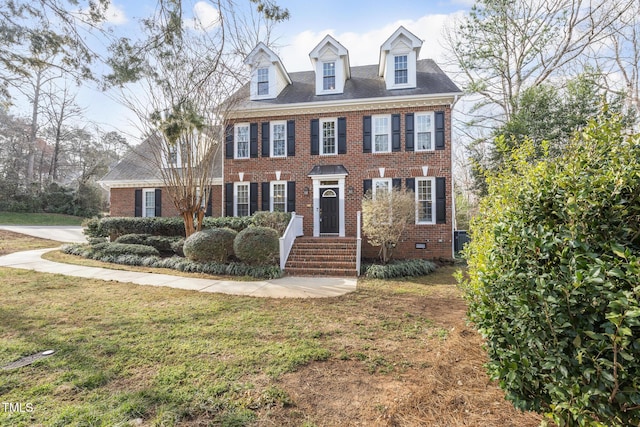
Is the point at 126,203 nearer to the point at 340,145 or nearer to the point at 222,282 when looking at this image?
the point at 222,282

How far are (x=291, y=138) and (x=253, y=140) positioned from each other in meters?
1.75

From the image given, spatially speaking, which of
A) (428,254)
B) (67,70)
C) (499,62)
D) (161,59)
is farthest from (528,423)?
(499,62)

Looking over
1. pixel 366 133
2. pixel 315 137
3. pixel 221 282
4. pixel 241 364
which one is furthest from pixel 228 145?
pixel 241 364

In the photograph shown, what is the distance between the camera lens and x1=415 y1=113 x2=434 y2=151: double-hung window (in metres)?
11.8

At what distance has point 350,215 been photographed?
12180 mm

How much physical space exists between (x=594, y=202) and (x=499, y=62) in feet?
59.6

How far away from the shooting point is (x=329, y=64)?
1299 cm

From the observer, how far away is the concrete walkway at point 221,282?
6.81 meters

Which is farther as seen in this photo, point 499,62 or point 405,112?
point 499,62

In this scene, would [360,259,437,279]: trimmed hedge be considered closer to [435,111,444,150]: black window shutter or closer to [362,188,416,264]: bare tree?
[362,188,416,264]: bare tree

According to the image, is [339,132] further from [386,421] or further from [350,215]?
[386,421]

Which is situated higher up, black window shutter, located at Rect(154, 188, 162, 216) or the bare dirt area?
black window shutter, located at Rect(154, 188, 162, 216)

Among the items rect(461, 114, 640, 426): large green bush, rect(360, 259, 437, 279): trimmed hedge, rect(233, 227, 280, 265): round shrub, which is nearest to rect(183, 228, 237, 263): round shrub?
rect(233, 227, 280, 265): round shrub

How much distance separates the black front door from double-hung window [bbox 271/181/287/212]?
1717 millimetres
